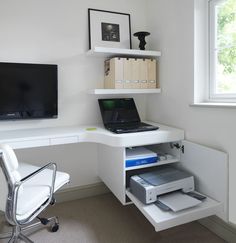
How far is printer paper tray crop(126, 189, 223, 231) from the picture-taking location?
1396 millimetres

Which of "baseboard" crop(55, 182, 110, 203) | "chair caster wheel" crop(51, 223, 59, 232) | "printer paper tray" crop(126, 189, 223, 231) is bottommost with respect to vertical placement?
"chair caster wheel" crop(51, 223, 59, 232)

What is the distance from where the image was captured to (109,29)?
229cm

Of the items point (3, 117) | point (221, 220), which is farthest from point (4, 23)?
point (221, 220)

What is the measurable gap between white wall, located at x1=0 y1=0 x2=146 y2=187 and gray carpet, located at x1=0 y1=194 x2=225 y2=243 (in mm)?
361

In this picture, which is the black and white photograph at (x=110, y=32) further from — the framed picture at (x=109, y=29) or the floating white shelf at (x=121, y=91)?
the floating white shelf at (x=121, y=91)

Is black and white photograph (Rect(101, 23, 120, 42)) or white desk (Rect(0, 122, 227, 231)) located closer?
white desk (Rect(0, 122, 227, 231))

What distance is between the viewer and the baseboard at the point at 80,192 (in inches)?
88.4

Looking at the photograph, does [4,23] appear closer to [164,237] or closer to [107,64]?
[107,64]

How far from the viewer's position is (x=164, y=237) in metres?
1.69

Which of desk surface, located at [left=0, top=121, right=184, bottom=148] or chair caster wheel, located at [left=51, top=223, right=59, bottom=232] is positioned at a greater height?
desk surface, located at [left=0, top=121, right=184, bottom=148]

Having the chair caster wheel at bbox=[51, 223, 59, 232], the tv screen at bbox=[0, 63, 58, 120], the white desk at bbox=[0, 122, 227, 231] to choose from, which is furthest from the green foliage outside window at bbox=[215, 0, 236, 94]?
the chair caster wheel at bbox=[51, 223, 59, 232]

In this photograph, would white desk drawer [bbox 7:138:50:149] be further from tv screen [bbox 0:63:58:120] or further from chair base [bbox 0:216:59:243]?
chair base [bbox 0:216:59:243]

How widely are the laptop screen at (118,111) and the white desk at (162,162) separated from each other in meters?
0.31

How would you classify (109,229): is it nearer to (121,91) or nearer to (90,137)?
(90,137)
